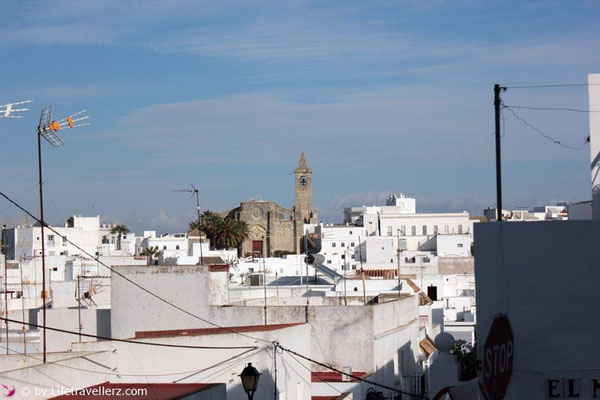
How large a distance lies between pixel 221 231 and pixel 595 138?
297ft

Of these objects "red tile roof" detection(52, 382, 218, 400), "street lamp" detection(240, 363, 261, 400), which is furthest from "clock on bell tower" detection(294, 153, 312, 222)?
"street lamp" detection(240, 363, 261, 400)

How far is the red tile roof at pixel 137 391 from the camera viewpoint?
11312mm

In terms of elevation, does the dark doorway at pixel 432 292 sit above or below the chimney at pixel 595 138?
below

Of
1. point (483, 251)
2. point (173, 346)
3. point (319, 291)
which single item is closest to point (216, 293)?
point (173, 346)

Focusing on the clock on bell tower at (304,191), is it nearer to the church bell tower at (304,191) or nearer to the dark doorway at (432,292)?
the church bell tower at (304,191)

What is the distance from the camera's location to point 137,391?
39.2 ft

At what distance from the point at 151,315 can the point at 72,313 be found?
2.82 m

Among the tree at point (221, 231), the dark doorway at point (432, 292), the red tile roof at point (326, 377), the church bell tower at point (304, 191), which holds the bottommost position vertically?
the red tile roof at point (326, 377)

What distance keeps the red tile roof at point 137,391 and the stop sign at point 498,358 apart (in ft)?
14.4

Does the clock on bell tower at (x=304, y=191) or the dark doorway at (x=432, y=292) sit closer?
the dark doorway at (x=432, y=292)

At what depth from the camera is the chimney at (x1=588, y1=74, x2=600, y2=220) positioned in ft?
27.0

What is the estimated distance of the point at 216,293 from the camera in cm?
2184

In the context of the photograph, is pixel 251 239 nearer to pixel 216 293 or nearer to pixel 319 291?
pixel 319 291

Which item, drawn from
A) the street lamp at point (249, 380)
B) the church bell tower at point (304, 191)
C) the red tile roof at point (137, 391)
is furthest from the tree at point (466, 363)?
the church bell tower at point (304, 191)
